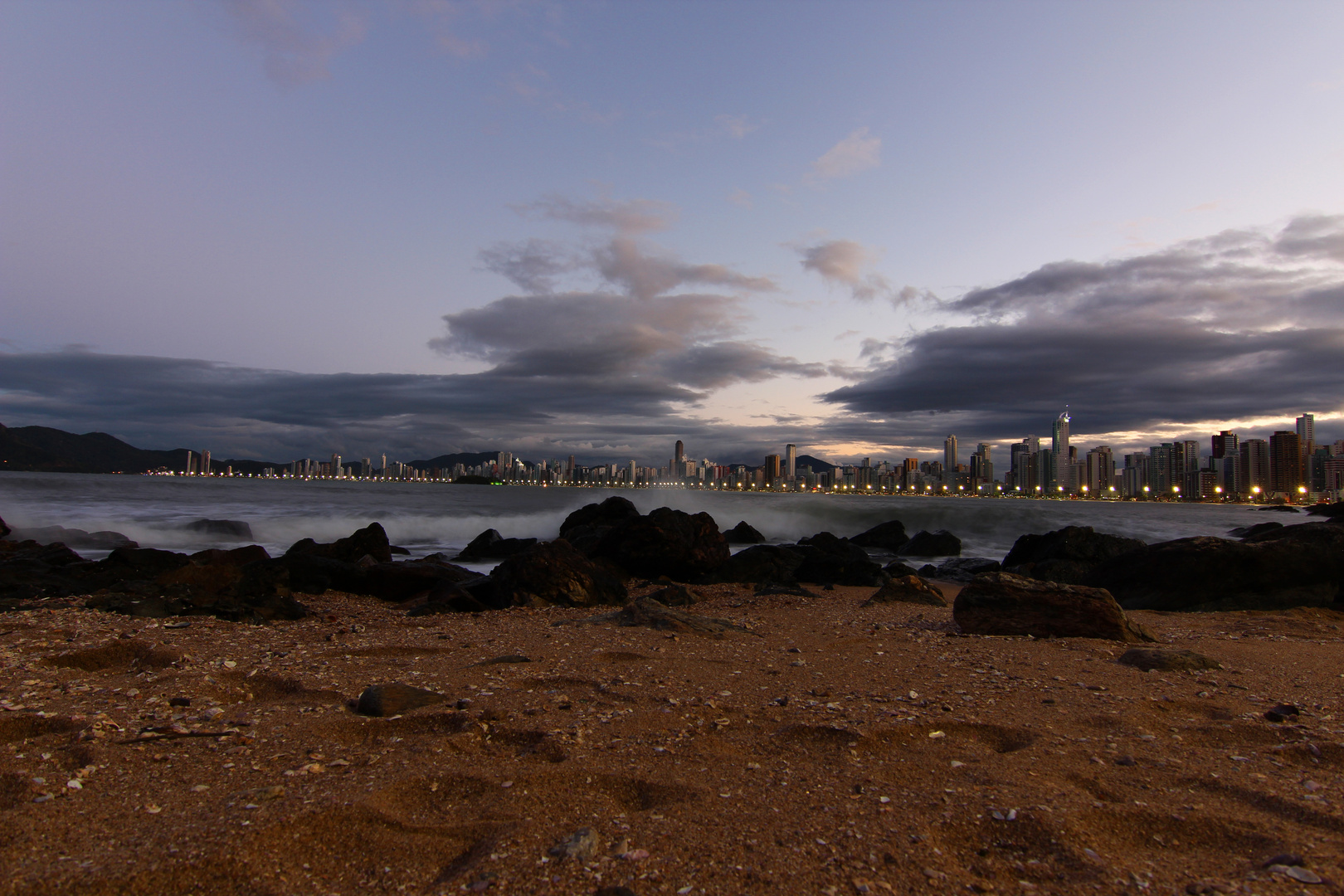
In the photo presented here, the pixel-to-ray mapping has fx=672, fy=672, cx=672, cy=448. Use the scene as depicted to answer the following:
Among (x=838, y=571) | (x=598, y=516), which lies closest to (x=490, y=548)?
(x=598, y=516)

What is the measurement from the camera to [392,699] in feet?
12.1

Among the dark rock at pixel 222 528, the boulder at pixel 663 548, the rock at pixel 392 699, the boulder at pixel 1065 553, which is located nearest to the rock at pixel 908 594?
the boulder at pixel 663 548

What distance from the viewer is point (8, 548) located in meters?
12.5

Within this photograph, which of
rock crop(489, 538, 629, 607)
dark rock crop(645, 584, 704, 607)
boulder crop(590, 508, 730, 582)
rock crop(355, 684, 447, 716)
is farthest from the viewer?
boulder crop(590, 508, 730, 582)

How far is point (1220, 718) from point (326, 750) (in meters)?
4.67

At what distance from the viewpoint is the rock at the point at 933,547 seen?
20.2m

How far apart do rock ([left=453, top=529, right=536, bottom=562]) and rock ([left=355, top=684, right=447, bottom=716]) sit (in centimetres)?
1231

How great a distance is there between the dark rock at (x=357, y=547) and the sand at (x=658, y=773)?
24.8 feet

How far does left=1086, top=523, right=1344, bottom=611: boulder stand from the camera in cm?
872

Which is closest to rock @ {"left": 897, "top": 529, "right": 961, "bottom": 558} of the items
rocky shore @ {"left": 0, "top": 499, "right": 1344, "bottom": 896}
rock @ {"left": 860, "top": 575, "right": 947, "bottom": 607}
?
rock @ {"left": 860, "top": 575, "right": 947, "bottom": 607}

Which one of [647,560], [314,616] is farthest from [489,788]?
[647,560]

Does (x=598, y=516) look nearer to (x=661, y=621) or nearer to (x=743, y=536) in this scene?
(x=743, y=536)

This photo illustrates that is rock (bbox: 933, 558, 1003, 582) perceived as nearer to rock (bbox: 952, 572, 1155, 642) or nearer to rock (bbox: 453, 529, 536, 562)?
rock (bbox: 952, 572, 1155, 642)

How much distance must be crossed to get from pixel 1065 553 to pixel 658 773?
14.4 m
